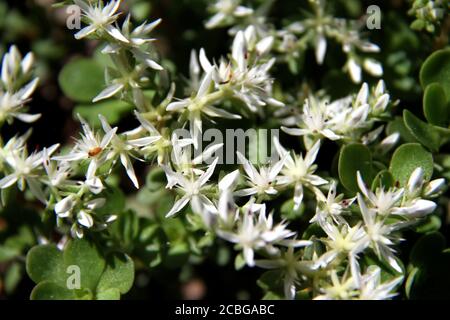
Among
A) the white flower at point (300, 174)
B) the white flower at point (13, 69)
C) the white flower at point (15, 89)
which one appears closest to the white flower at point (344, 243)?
the white flower at point (300, 174)

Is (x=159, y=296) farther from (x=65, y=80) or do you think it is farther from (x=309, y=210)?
(x=65, y=80)

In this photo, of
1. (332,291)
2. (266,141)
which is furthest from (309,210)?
(332,291)

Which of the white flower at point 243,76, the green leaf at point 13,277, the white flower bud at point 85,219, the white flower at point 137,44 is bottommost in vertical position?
the green leaf at point 13,277

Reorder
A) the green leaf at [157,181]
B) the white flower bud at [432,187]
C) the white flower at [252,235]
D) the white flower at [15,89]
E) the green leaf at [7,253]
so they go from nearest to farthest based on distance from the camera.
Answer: the white flower at [252,235] < the white flower bud at [432,187] < the white flower at [15,89] < the green leaf at [157,181] < the green leaf at [7,253]

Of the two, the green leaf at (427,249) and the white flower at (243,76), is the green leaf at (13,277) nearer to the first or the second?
the white flower at (243,76)

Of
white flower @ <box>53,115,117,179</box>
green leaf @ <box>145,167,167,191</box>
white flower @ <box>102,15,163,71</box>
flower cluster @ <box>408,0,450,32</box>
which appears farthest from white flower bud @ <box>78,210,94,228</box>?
flower cluster @ <box>408,0,450,32</box>

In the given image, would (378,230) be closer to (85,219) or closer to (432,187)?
(432,187)
